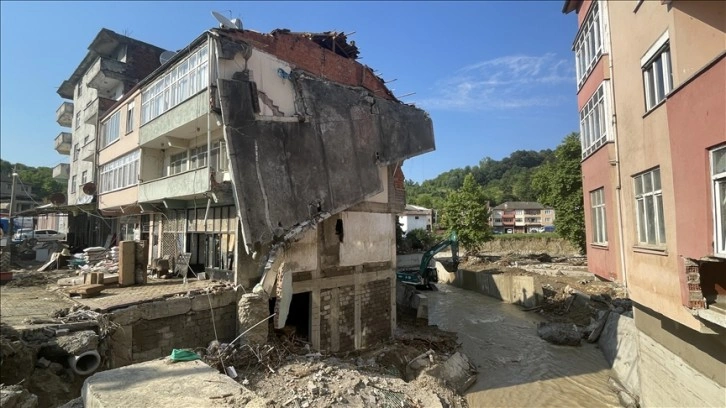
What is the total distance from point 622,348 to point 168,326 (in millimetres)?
14238

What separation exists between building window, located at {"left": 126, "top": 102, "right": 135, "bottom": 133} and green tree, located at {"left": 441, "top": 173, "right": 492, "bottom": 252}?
105 feet

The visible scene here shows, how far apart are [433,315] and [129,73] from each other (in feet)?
79.8

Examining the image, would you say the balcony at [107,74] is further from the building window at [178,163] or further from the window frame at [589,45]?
the window frame at [589,45]

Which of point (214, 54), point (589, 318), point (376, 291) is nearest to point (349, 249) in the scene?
point (376, 291)

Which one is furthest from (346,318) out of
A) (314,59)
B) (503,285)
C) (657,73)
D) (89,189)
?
(503,285)

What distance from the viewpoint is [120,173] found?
59.9ft

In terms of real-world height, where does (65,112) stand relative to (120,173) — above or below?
above

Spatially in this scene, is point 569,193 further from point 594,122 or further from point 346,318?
point 346,318

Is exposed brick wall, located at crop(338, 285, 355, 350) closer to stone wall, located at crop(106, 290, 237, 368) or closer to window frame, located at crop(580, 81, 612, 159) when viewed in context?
stone wall, located at crop(106, 290, 237, 368)

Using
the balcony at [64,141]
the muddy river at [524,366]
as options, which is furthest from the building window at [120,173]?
the muddy river at [524,366]

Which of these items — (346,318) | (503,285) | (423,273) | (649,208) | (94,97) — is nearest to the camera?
(649,208)

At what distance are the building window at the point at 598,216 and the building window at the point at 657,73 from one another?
5855mm

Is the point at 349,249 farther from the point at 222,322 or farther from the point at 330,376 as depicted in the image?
the point at 330,376

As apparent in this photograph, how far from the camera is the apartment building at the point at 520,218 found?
3199 inches
